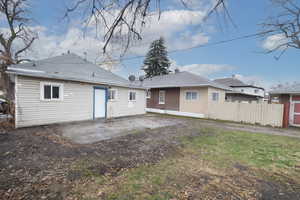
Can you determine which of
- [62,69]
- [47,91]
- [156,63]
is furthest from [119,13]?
[156,63]

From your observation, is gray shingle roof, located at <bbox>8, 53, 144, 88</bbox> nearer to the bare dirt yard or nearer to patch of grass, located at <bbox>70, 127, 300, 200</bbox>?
the bare dirt yard

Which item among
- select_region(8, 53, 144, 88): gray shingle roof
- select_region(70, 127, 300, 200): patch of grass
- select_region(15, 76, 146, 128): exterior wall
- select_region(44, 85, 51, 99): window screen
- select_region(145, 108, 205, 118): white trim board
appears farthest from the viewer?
select_region(145, 108, 205, 118): white trim board

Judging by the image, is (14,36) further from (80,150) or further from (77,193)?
(77,193)

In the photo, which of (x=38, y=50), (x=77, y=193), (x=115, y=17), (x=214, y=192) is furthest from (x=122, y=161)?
(x=38, y=50)

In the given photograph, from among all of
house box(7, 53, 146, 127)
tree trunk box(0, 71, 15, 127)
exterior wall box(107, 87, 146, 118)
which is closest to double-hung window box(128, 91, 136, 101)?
house box(7, 53, 146, 127)

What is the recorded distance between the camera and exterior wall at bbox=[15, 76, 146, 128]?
7.11 metres

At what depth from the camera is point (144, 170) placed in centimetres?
335

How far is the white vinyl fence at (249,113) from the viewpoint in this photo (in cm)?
977

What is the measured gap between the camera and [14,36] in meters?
12.6

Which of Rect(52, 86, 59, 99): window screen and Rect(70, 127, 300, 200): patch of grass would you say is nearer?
Rect(70, 127, 300, 200): patch of grass

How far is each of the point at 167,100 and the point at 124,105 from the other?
5.45 metres

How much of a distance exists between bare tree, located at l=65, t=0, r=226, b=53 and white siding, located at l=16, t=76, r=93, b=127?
22.7ft

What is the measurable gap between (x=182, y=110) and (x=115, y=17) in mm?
12900

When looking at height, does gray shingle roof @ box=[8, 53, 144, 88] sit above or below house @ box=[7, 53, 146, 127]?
above
